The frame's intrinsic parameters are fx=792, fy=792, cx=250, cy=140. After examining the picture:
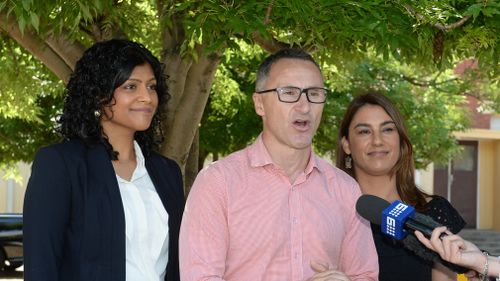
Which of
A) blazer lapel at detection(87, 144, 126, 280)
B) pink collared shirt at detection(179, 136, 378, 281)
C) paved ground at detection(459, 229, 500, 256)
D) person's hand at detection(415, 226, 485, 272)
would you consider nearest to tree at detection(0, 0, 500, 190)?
blazer lapel at detection(87, 144, 126, 280)

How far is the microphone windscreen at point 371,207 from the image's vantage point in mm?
2953

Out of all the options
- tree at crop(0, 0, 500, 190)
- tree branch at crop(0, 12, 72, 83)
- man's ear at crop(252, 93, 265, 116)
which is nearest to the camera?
man's ear at crop(252, 93, 265, 116)

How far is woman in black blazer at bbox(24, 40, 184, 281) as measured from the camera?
136 inches

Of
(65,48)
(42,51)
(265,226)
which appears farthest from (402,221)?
(42,51)

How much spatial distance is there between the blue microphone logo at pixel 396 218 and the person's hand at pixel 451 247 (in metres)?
0.07

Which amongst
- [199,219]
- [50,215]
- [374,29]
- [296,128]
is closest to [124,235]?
[50,215]

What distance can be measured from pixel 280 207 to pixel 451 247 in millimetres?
803

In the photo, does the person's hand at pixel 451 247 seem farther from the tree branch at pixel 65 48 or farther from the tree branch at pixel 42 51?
the tree branch at pixel 42 51

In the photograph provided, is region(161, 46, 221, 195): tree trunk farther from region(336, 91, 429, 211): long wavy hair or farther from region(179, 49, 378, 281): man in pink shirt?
region(179, 49, 378, 281): man in pink shirt

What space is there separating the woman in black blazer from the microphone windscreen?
1.07 meters

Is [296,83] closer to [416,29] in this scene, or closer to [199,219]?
[199,219]

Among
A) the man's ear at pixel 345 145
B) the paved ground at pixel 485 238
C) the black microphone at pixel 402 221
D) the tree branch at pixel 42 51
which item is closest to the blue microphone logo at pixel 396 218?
the black microphone at pixel 402 221

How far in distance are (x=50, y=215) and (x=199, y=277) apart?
842 millimetres

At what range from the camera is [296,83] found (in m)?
3.22
